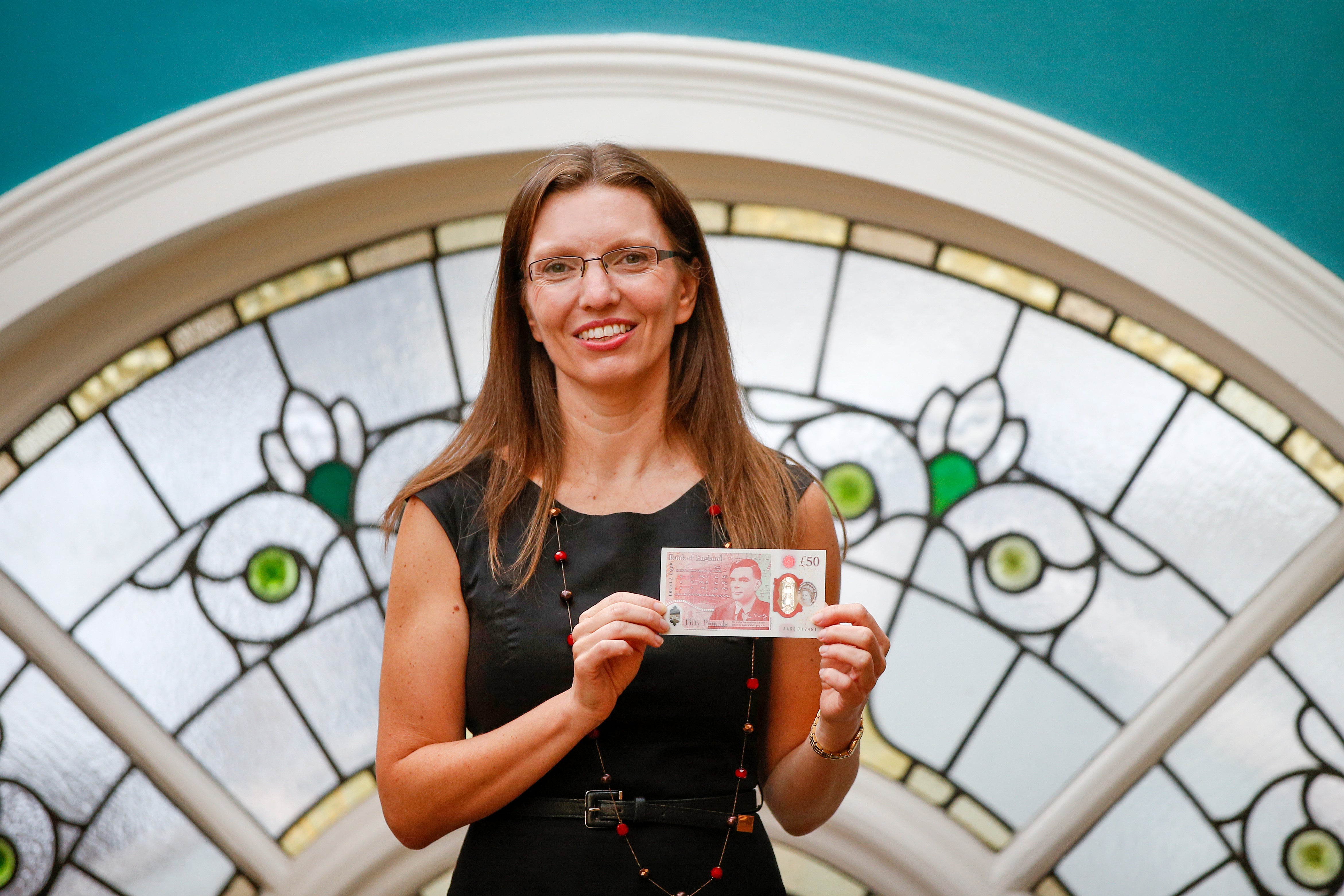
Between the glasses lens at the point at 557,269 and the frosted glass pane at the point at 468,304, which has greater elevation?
the frosted glass pane at the point at 468,304

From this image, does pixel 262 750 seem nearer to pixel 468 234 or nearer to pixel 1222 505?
pixel 468 234

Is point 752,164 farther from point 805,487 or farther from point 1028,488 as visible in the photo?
point 805,487

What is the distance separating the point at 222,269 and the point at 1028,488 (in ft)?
6.37

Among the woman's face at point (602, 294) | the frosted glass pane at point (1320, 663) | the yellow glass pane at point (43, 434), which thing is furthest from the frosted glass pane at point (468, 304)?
the frosted glass pane at point (1320, 663)

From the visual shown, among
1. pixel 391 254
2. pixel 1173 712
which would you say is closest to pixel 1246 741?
pixel 1173 712

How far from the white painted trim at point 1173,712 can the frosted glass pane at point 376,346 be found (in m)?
1.75

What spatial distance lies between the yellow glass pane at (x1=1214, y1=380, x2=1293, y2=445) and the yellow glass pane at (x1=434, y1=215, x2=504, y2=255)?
1708 mm

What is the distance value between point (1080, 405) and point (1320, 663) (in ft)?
2.56

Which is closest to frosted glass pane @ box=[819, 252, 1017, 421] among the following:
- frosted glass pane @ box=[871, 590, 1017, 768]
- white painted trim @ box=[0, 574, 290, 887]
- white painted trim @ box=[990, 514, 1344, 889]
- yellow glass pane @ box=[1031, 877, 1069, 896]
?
frosted glass pane @ box=[871, 590, 1017, 768]

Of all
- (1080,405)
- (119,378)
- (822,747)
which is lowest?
(822,747)

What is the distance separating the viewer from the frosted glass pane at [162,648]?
255cm

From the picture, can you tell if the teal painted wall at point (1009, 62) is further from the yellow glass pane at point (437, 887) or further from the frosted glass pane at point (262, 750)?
the yellow glass pane at point (437, 887)

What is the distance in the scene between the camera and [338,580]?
2627 mm

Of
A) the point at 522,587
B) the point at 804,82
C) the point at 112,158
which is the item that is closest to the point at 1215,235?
the point at 804,82
